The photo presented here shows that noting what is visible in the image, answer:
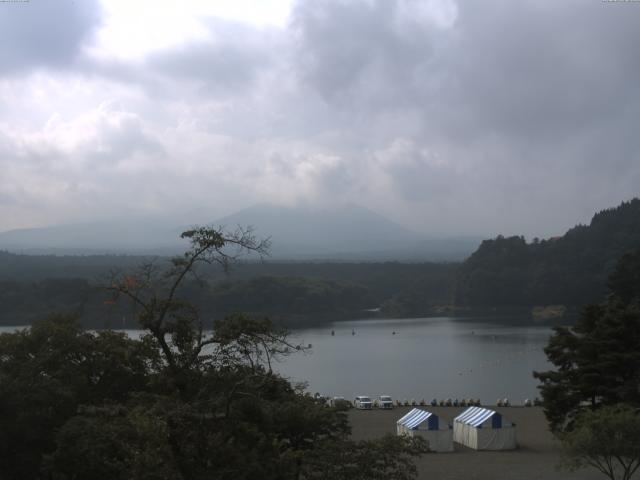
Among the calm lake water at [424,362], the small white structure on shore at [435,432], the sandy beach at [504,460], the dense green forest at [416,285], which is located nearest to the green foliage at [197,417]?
the sandy beach at [504,460]

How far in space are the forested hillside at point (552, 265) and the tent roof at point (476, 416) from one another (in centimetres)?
4559

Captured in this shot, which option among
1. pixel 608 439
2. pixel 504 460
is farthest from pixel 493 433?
pixel 608 439

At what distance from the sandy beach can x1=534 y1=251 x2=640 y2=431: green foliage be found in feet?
2.12

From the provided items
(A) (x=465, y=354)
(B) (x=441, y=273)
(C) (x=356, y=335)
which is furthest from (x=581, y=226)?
(A) (x=465, y=354)

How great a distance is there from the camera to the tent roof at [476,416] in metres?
13.0

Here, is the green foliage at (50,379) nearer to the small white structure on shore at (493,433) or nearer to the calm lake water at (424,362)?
the small white structure on shore at (493,433)

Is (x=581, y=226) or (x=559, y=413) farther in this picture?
(x=581, y=226)

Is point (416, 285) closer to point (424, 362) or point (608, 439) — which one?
point (424, 362)

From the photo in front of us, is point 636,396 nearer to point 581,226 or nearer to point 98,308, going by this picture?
point 98,308

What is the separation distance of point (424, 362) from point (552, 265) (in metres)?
35.2

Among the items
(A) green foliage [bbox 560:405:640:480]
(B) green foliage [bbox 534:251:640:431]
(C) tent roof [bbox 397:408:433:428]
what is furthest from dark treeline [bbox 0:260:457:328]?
(A) green foliage [bbox 560:405:640:480]

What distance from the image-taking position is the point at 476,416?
13.4 metres

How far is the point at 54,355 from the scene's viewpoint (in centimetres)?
895

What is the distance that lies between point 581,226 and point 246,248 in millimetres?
71408
